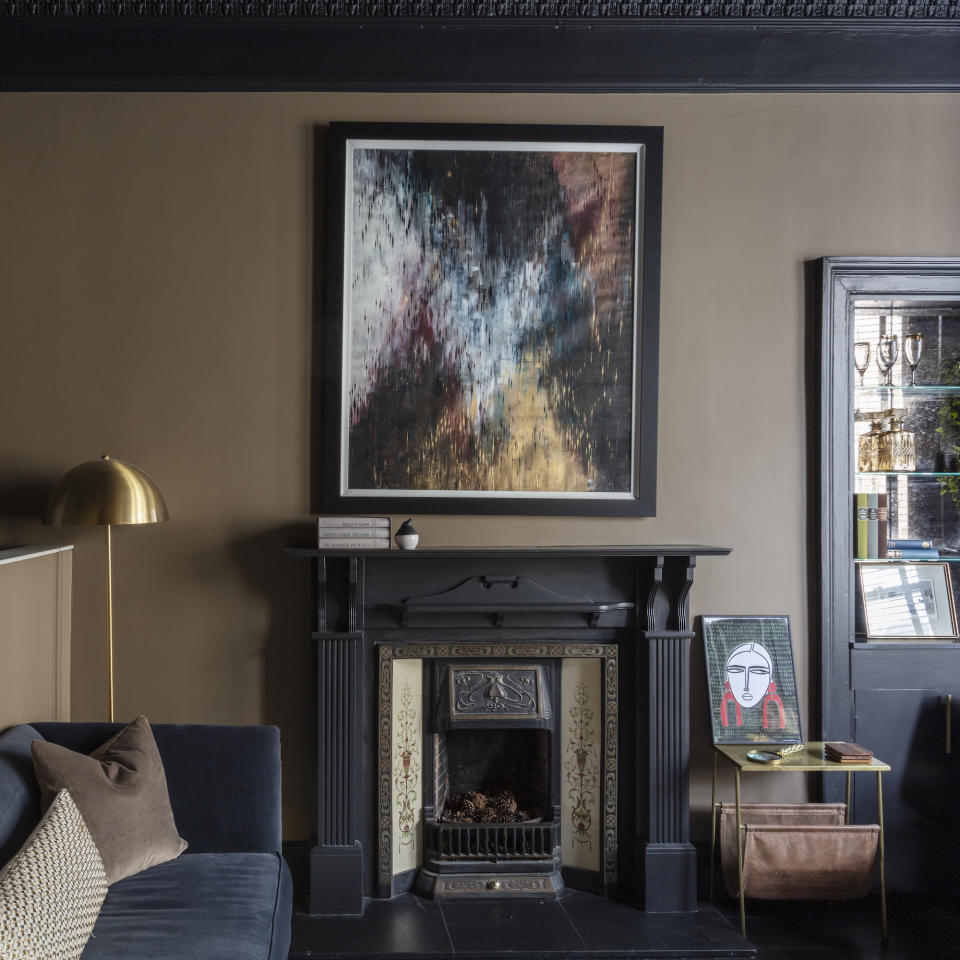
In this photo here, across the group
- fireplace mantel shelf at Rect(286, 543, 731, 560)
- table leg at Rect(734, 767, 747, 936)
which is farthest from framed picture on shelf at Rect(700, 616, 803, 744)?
fireplace mantel shelf at Rect(286, 543, 731, 560)

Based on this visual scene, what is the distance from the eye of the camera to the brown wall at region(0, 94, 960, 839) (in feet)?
9.92

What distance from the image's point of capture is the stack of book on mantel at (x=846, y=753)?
2.81 m

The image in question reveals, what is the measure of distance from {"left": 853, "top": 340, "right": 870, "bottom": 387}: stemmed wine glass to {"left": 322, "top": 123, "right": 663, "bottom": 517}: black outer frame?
36.7 inches

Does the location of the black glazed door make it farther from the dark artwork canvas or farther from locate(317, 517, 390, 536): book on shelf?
locate(317, 517, 390, 536): book on shelf

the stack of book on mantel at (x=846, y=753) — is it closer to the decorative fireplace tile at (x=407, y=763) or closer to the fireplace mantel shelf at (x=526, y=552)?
the fireplace mantel shelf at (x=526, y=552)

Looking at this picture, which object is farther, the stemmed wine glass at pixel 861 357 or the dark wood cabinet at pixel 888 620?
the stemmed wine glass at pixel 861 357

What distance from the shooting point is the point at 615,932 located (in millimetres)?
2750

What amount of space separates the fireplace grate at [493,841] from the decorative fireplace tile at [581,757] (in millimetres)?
91

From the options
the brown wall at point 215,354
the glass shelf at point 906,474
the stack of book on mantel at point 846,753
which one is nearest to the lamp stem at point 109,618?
the brown wall at point 215,354

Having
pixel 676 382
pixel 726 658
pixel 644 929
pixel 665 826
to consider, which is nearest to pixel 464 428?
pixel 676 382

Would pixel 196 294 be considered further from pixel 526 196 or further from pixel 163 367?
pixel 526 196

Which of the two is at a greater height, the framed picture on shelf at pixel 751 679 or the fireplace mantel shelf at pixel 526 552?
the fireplace mantel shelf at pixel 526 552

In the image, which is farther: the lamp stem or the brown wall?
the brown wall

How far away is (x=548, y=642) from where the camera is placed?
10.0ft
